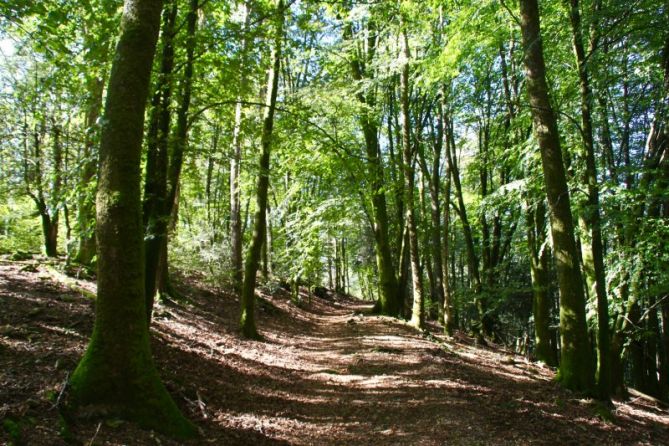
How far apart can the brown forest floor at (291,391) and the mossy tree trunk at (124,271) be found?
0.30 meters

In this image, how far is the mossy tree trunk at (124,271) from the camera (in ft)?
13.7

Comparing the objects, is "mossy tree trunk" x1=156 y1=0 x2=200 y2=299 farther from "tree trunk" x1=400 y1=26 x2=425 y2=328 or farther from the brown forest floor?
"tree trunk" x1=400 y1=26 x2=425 y2=328

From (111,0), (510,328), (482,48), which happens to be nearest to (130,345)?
(111,0)

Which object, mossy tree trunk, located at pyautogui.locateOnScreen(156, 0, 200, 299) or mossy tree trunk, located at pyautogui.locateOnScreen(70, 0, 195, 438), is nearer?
mossy tree trunk, located at pyautogui.locateOnScreen(70, 0, 195, 438)

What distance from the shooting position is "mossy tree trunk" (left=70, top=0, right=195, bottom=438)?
4184mm

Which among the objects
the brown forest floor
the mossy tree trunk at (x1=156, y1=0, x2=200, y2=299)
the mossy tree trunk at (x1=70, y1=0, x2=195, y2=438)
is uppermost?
the mossy tree trunk at (x1=156, y1=0, x2=200, y2=299)

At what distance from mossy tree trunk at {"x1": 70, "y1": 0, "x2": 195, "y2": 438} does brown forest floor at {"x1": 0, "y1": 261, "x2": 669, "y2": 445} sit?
296 millimetres

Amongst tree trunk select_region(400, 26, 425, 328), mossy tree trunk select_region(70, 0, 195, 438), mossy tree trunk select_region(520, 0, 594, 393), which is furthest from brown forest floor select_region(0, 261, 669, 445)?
tree trunk select_region(400, 26, 425, 328)

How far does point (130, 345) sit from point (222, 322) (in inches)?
284

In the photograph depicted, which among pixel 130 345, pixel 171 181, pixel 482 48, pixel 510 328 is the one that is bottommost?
pixel 510 328

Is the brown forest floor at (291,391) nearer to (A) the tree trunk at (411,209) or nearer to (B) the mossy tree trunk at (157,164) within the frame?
(B) the mossy tree trunk at (157,164)

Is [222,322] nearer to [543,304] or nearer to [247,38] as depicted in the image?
[247,38]

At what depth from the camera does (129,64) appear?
439cm

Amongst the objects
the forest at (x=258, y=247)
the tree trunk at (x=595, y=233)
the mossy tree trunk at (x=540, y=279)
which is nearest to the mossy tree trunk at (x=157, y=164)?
the forest at (x=258, y=247)
